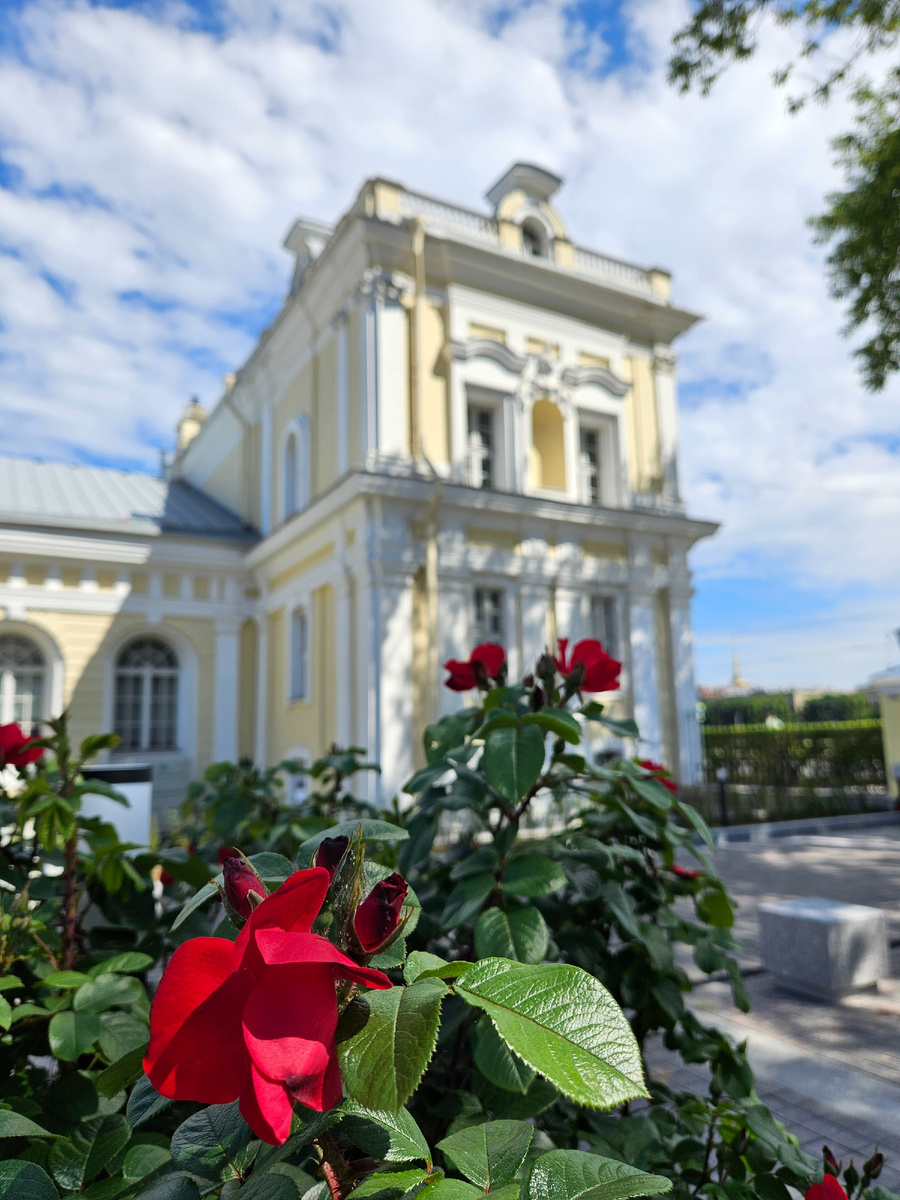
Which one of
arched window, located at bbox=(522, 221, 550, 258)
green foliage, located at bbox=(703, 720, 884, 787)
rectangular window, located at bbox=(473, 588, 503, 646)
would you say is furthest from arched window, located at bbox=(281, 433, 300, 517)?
green foliage, located at bbox=(703, 720, 884, 787)

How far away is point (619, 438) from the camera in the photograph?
13617mm

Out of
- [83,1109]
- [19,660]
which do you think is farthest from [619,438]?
[83,1109]

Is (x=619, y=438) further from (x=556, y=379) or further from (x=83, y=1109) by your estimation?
(x=83, y=1109)

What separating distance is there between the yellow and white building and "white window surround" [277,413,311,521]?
6 cm

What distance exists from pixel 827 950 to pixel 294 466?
12208mm

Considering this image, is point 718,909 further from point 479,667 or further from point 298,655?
point 298,655

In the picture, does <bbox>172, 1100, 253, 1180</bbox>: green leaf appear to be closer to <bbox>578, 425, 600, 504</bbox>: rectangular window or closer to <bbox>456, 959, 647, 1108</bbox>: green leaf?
<bbox>456, 959, 647, 1108</bbox>: green leaf

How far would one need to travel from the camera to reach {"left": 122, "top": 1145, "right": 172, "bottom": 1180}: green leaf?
2.62ft

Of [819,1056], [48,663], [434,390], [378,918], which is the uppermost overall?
[434,390]

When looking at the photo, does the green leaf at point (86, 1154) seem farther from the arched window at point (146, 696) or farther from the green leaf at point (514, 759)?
the arched window at point (146, 696)

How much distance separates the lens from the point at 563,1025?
610 mm

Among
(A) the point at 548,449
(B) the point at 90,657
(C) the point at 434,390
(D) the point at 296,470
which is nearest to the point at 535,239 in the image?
(A) the point at 548,449

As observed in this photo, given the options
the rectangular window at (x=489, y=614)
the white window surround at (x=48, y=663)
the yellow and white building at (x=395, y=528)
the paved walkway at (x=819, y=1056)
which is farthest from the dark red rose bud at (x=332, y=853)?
the white window surround at (x=48, y=663)

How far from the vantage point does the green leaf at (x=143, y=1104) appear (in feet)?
2.26
